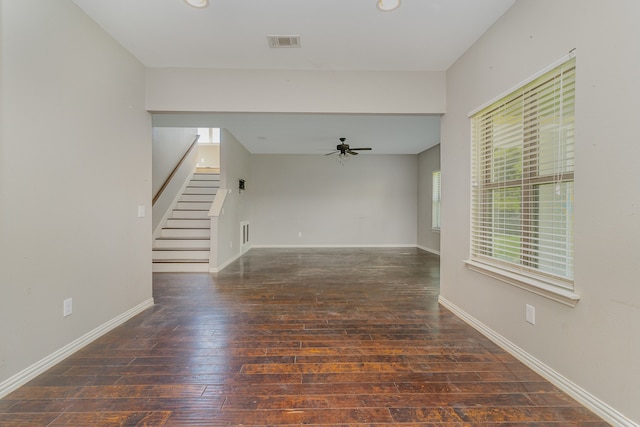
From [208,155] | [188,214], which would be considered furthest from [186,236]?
[208,155]

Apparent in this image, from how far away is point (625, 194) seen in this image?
54.9 inches

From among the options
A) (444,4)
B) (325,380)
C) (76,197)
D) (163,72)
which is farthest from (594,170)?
(163,72)

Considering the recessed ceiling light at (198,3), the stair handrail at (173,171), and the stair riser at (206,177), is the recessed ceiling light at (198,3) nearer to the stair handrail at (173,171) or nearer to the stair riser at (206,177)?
the stair handrail at (173,171)

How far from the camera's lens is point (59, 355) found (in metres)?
2.05

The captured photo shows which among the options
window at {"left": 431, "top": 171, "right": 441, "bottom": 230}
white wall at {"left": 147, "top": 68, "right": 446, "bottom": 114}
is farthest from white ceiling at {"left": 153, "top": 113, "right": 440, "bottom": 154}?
window at {"left": 431, "top": 171, "right": 441, "bottom": 230}

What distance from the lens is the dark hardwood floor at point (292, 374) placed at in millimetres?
1530

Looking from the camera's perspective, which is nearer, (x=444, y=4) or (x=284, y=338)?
(x=444, y=4)

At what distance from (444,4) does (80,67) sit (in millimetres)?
2931

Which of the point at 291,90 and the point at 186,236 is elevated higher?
the point at 291,90

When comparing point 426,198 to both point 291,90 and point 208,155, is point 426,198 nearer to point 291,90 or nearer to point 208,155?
point 291,90

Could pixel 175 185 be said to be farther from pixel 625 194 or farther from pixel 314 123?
pixel 625 194

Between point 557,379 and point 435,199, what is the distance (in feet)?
18.8

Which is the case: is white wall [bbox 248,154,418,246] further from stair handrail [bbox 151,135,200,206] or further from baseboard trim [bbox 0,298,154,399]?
baseboard trim [bbox 0,298,154,399]

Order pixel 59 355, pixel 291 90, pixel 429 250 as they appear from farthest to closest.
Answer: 1. pixel 429 250
2. pixel 291 90
3. pixel 59 355
